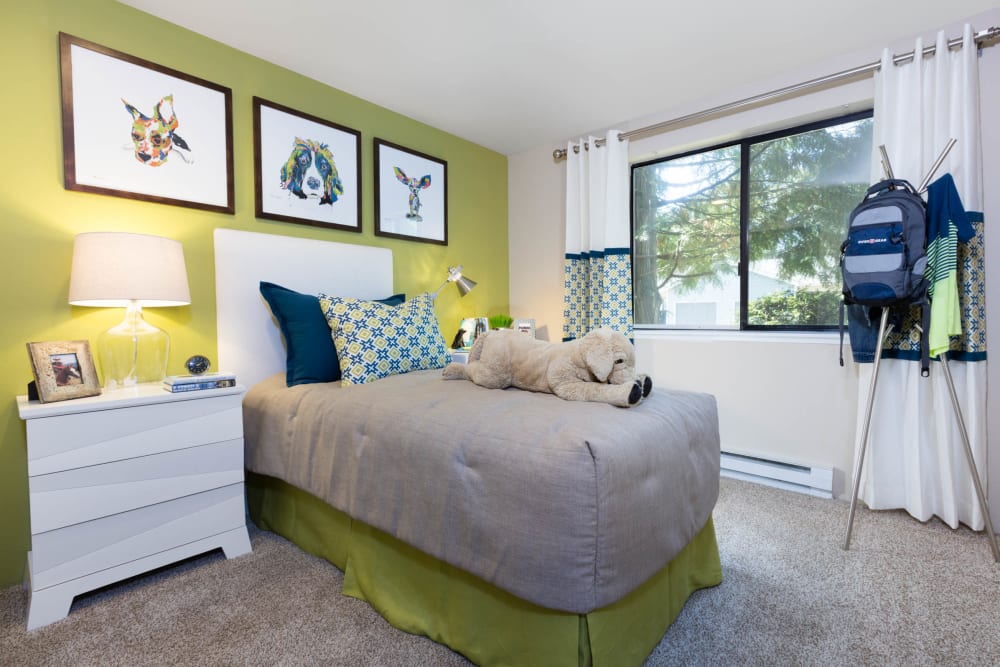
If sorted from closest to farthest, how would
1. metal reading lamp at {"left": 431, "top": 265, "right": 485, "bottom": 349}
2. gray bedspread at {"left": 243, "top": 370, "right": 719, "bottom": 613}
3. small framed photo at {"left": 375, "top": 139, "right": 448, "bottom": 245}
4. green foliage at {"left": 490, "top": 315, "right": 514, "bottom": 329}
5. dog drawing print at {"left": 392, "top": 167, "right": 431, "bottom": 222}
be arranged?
gray bedspread at {"left": 243, "top": 370, "right": 719, "bottom": 613}
small framed photo at {"left": 375, "top": 139, "right": 448, "bottom": 245}
dog drawing print at {"left": 392, "top": 167, "right": 431, "bottom": 222}
metal reading lamp at {"left": 431, "top": 265, "right": 485, "bottom": 349}
green foliage at {"left": 490, "top": 315, "right": 514, "bottom": 329}

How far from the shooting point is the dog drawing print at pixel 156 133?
196 cm

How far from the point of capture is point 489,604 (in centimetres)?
121

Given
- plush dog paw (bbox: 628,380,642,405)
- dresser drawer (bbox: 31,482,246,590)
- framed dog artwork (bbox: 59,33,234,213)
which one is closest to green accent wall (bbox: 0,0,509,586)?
framed dog artwork (bbox: 59,33,234,213)

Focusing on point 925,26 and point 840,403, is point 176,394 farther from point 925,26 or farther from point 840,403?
point 925,26

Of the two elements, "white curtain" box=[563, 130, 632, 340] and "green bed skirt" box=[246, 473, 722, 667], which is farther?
"white curtain" box=[563, 130, 632, 340]

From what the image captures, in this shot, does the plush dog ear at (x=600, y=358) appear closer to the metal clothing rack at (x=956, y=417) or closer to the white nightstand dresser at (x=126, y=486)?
the metal clothing rack at (x=956, y=417)

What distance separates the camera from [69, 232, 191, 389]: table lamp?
5.39ft

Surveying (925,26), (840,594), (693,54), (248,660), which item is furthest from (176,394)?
(925,26)

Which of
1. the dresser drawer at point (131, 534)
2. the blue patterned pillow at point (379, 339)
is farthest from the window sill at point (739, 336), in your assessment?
the dresser drawer at point (131, 534)

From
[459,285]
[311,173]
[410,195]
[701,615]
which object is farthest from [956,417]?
[311,173]

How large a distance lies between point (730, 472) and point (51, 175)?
3561mm

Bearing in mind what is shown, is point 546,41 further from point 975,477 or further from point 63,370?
point 975,477

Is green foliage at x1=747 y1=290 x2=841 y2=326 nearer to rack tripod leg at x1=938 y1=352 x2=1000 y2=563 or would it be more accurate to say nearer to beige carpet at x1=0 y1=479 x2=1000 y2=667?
rack tripod leg at x1=938 y1=352 x2=1000 y2=563

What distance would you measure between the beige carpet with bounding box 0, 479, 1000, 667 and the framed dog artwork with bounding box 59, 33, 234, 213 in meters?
1.58
